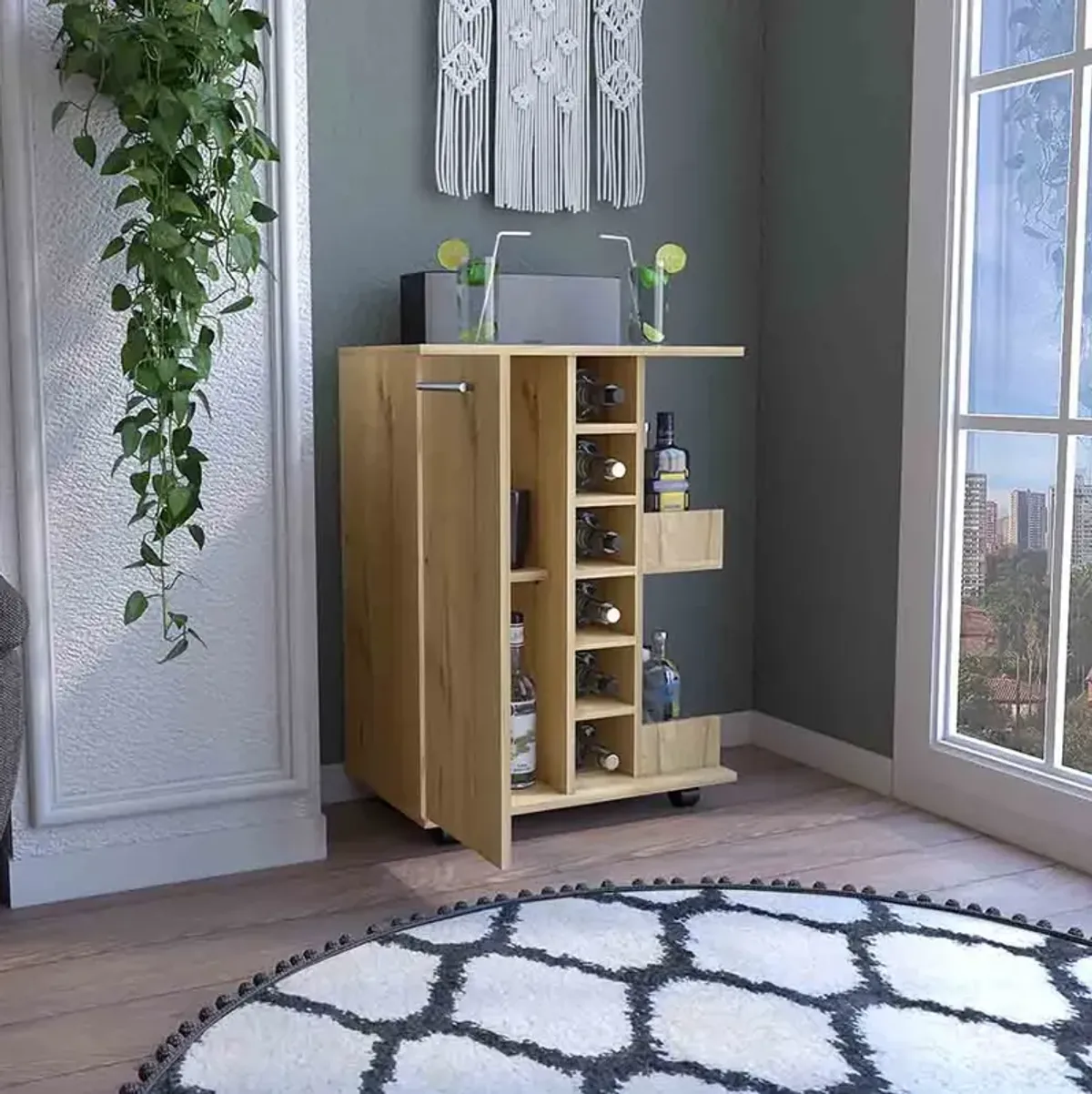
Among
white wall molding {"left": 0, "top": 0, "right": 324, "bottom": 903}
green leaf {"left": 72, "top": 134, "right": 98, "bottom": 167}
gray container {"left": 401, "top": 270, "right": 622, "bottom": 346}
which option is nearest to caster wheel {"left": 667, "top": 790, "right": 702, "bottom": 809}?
white wall molding {"left": 0, "top": 0, "right": 324, "bottom": 903}

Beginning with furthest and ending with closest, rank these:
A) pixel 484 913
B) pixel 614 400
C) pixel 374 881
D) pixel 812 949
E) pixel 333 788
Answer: pixel 333 788
pixel 614 400
pixel 374 881
pixel 484 913
pixel 812 949

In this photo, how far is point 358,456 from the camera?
9.08 ft

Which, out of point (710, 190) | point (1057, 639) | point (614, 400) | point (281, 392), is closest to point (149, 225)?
point (281, 392)

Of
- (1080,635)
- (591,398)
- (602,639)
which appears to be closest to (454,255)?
(591,398)

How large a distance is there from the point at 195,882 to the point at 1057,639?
1560 mm

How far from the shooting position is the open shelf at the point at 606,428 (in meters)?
2.61

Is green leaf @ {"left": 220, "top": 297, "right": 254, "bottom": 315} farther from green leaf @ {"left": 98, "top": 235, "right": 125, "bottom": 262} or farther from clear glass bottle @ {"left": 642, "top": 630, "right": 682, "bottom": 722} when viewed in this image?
clear glass bottle @ {"left": 642, "top": 630, "right": 682, "bottom": 722}

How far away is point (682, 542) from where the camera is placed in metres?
2.78

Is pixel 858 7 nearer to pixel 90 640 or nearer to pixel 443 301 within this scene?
pixel 443 301

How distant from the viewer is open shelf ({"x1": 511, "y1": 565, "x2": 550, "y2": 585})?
2625 mm

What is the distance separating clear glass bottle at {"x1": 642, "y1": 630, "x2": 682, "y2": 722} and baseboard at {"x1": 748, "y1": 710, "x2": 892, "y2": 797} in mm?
446

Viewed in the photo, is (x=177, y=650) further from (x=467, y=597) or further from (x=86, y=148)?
(x=86, y=148)

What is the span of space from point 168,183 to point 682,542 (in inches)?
44.2

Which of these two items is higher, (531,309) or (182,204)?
(182,204)
